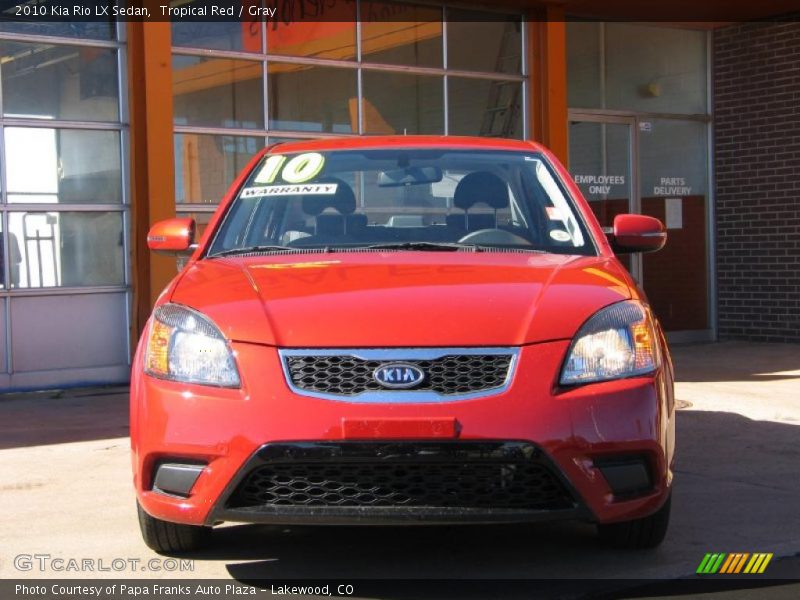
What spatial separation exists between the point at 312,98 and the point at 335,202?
6319mm

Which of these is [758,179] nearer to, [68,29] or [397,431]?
[68,29]

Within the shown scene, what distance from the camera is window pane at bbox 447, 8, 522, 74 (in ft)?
41.2

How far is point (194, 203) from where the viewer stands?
1092cm

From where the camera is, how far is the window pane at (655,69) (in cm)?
1398

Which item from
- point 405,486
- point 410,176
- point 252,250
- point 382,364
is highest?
point 410,176

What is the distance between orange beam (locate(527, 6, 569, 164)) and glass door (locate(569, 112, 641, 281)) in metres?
0.77

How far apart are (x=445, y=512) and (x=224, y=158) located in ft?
24.6

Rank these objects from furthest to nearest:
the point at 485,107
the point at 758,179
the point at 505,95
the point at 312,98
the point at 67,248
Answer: the point at 758,179
the point at 505,95
the point at 485,107
the point at 312,98
the point at 67,248

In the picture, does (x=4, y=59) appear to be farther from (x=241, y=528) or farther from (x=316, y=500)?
(x=316, y=500)

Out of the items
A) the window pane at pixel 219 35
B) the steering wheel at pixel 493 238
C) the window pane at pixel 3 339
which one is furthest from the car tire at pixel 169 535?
the window pane at pixel 219 35

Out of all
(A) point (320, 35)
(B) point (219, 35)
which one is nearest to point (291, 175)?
(B) point (219, 35)

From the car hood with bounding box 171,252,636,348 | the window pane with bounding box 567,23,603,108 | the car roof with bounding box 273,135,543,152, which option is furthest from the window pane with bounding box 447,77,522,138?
the car hood with bounding box 171,252,636,348

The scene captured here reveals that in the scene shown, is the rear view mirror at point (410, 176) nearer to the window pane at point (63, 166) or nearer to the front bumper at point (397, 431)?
the front bumper at point (397, 431)

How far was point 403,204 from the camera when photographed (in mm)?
5695
